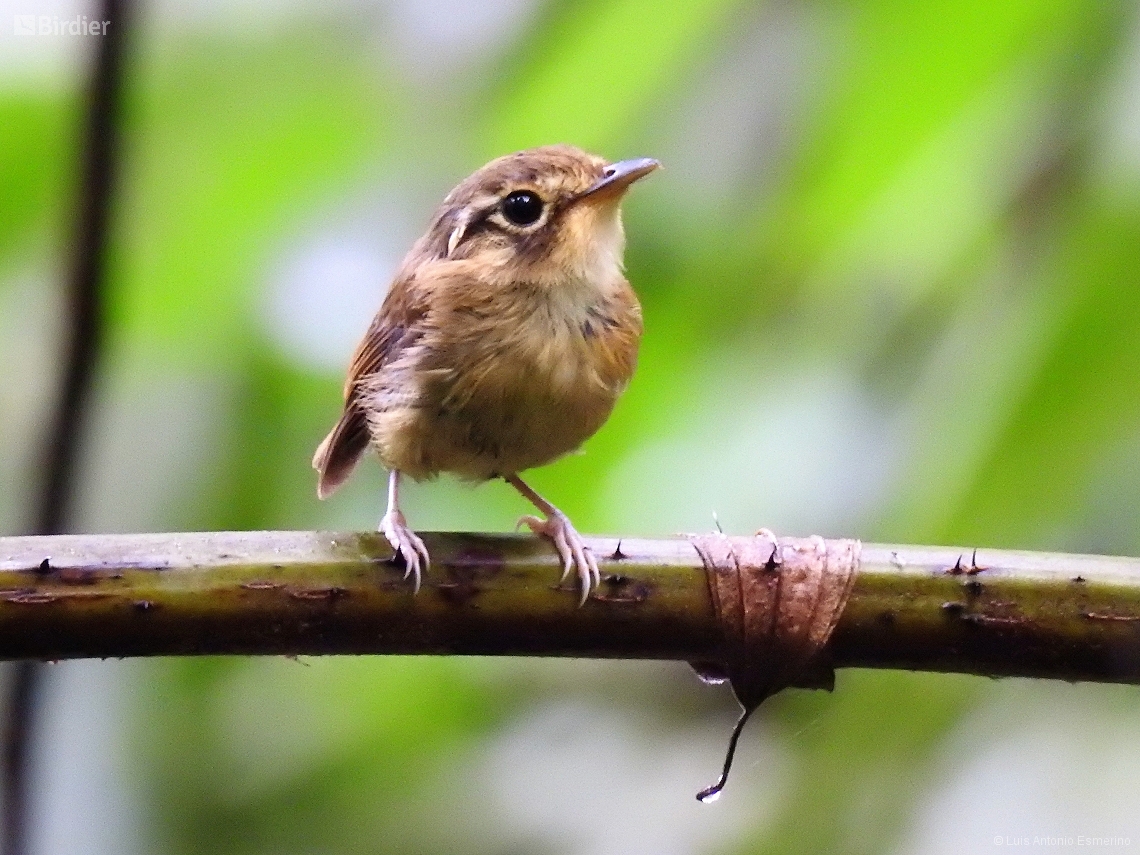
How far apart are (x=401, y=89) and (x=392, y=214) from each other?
0.64 feet

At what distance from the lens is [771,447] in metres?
1.74

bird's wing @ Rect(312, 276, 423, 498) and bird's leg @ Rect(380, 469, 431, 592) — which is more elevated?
bird's leg @ Rect(380, 469, 431, 592)

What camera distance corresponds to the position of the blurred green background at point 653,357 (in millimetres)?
1637

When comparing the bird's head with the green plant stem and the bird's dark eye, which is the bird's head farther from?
the green plant stem

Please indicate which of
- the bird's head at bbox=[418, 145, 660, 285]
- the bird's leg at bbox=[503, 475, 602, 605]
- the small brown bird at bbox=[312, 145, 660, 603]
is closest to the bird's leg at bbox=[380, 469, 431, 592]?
the bird's leg at bbox=[503, 475, 602, 605]

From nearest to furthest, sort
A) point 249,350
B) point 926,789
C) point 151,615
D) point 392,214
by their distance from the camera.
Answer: point 151,615 < point 926,789 < point 249,350 < point 392,214

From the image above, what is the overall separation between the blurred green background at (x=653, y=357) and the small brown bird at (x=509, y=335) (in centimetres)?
14

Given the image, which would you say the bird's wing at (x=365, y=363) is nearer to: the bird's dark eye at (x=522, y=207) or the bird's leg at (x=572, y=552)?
the bird's dark eye at (x=522, y=207)

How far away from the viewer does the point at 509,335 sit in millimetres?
2273

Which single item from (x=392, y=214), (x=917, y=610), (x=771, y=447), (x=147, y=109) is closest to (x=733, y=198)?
(x=771, y=447)

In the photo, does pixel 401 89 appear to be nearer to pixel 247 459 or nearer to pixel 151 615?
pixel 247 459

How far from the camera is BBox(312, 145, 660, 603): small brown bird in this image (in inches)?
87.3

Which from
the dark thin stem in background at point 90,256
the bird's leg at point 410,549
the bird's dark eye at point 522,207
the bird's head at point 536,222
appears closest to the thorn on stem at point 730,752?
the bird's leg at point 410,549

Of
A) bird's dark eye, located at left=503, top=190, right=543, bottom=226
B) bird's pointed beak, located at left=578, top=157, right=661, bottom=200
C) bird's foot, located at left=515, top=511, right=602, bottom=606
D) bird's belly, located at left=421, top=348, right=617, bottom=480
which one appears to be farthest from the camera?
bird's dark eye, located at left=503, top=190, right=543, bottom=226
